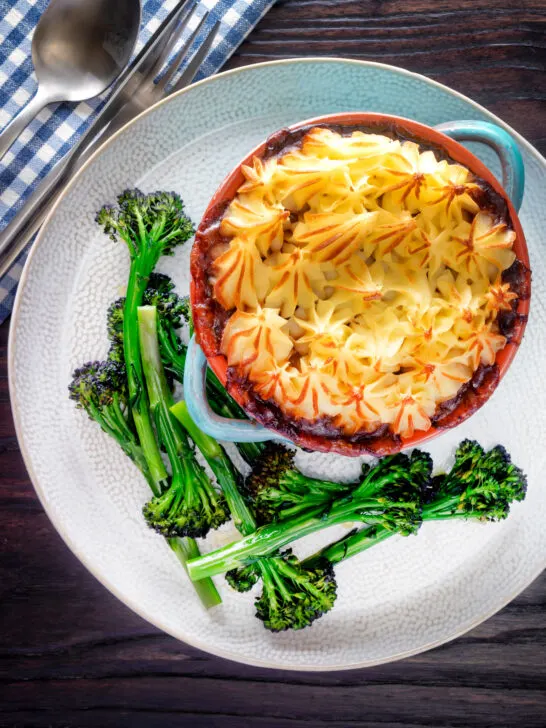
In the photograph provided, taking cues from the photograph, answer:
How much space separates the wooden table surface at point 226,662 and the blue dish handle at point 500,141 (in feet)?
1.16

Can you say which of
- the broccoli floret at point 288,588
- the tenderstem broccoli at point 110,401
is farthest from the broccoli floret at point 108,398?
the broccoli floret at point 288,588

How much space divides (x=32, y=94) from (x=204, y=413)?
89 centimetres

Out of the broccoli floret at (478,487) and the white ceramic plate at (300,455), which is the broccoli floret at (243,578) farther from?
the broccoli floret at (478,487)

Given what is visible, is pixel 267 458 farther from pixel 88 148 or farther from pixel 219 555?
pixel 88 148

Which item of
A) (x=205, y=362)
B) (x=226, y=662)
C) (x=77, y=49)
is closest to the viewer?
(x=205, y=362)

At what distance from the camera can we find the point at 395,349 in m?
1.20

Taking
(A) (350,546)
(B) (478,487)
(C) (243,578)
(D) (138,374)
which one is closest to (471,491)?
(B) (478,487)

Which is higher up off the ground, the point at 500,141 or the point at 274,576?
the point at 500,141

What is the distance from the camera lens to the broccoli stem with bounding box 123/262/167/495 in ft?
5.17

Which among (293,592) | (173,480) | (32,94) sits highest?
(32,94)

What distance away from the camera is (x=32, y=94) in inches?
67.0

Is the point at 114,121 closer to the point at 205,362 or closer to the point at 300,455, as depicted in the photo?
the point at 205,362

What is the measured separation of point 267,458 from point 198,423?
228 mm

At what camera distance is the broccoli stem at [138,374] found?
Answer: 1.58m
